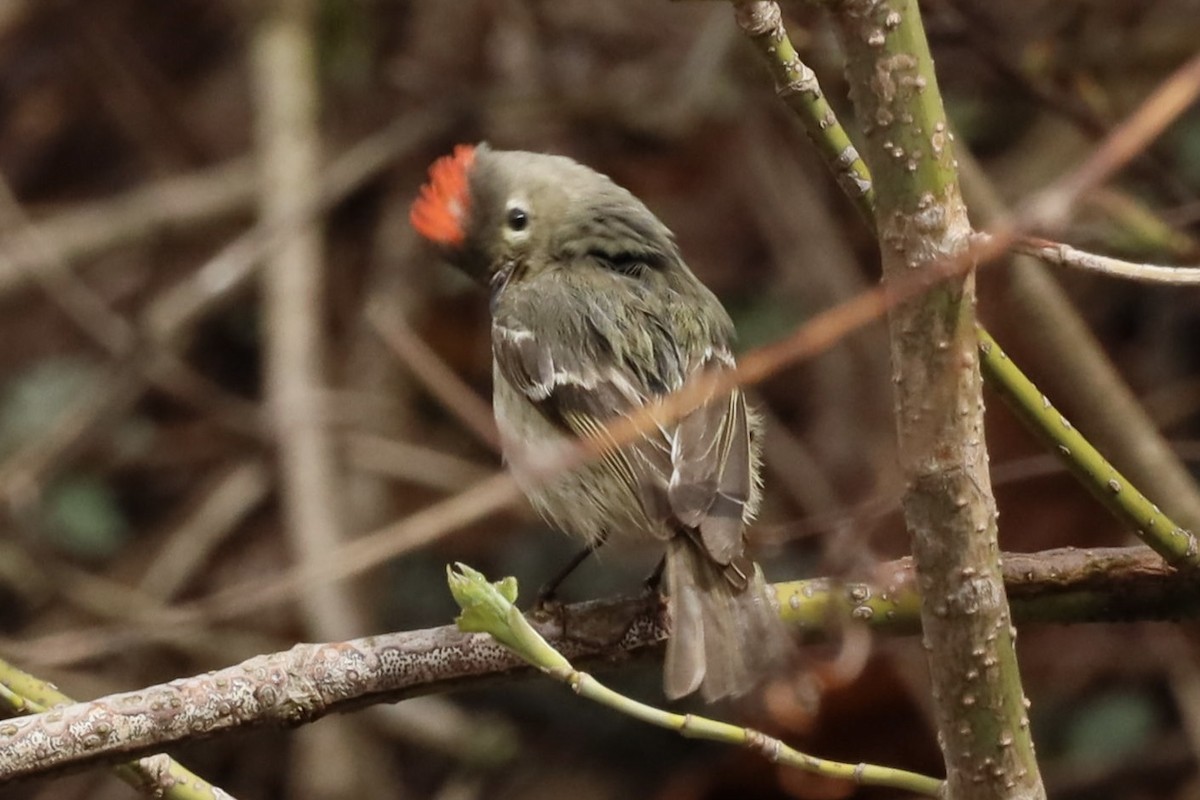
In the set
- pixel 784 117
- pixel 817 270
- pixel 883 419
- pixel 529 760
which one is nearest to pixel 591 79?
pixel 784 117

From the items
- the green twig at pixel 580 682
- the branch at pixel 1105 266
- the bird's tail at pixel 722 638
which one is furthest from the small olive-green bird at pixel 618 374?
the branch at pixel 1105 266

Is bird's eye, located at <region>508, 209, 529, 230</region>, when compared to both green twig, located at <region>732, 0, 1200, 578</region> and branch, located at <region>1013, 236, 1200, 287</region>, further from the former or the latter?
branch, located at <region>1013, 236, 1200, 287</region>

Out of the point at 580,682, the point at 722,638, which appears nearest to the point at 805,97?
the point at 580,682

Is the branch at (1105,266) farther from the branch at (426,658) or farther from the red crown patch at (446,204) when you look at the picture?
the red crown patch at (446,204)

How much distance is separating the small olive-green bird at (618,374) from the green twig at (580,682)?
0.37 metres

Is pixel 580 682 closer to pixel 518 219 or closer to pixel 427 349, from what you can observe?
pixel 518 219

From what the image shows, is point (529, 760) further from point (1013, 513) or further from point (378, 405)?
point (1013, 513)

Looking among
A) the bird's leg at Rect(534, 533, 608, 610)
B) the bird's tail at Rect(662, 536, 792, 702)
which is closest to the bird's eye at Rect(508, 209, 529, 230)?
the bird's leg at Rect(534, 533, 608, 610)

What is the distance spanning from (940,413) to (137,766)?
Answer: 39.1 inches

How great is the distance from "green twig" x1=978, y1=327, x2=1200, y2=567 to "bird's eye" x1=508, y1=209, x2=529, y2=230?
1385 mm

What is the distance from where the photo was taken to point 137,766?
1689 mm

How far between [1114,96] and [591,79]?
1716mm

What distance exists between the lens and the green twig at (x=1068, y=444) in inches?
58.9

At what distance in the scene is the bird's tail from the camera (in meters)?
1.92
